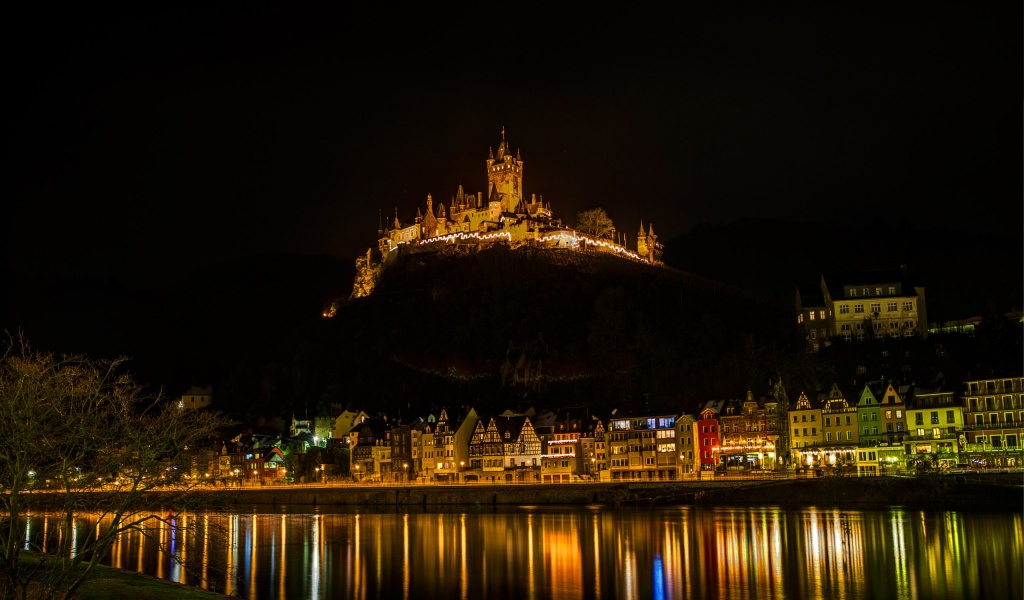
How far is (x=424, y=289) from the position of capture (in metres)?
146

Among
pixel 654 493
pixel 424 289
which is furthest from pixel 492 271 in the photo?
pixel 654 493

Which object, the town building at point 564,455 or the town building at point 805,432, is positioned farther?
the town building at point 564,455

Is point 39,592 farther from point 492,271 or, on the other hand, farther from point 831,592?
point 492,271

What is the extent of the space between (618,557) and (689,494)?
3007 cm

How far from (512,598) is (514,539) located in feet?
56.9

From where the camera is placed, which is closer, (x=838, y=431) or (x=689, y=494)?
(x=689, y=494)

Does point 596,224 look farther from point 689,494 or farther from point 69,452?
point 69,452

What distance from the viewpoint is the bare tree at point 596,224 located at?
157 metres

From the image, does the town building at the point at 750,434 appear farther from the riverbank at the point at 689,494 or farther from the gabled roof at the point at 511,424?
the gabled roof at the point at 511,424

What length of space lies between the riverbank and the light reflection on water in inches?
198

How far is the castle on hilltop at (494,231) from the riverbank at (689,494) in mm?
68402

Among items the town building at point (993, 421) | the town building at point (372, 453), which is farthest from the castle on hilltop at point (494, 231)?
the town building at point (993, 421)

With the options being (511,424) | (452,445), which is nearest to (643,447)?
(511,424)

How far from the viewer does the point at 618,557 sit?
1743 inches
